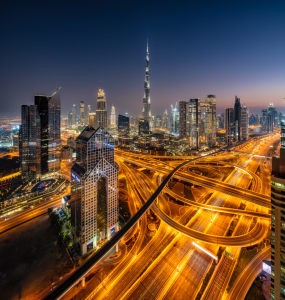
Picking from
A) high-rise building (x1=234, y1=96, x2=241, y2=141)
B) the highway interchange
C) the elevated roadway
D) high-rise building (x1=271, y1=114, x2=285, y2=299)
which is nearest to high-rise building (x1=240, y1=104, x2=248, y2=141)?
high-rise building (x1=234, y1=96, x2=241, y2=141)

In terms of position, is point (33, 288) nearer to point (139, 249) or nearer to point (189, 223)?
point (139, 249)

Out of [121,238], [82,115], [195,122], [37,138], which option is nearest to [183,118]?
[195,122]

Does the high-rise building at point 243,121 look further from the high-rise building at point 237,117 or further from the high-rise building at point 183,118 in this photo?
the high-rise building at point 183,118

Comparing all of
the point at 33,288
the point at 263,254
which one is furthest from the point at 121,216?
the point at 263,254

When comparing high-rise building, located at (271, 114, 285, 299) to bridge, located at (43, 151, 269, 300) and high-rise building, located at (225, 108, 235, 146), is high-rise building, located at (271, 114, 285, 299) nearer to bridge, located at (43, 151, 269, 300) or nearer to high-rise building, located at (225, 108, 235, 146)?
bridge, located at (43, 151, 269, 300)

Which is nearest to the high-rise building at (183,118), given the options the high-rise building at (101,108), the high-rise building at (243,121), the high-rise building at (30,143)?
the high-rise building at (243,121)
